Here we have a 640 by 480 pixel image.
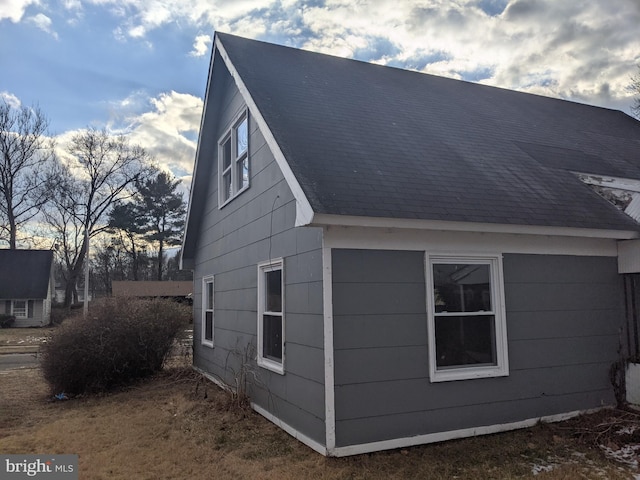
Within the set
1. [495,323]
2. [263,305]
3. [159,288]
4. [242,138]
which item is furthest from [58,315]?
[495,323]

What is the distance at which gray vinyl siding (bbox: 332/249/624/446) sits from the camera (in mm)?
5016

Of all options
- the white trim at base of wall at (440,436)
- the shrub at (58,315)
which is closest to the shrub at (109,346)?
the white trim at base of wall at (440,436)

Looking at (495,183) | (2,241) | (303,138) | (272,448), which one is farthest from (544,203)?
(2,241)

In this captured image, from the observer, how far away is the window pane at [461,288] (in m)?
5.59

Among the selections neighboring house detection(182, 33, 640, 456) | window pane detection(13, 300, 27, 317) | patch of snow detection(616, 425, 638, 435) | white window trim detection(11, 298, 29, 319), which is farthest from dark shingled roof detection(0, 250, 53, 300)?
patch of snow detection(616, 425, 638, 435)

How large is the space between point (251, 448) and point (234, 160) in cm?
515

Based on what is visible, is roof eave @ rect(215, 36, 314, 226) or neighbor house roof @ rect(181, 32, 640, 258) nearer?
roof eave @ rect(215, 36, 314, 226)

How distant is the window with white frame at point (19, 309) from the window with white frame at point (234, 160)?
3206 cm

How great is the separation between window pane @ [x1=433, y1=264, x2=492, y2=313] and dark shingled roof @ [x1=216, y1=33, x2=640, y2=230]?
71 centimetres

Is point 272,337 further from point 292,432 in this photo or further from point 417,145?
point 417,145

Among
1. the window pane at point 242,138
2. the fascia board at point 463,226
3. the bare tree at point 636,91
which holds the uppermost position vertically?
the bare tree at point 636,91

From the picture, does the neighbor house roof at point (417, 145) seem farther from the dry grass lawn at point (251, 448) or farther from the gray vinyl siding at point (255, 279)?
the dry grass lawn at point (251, 448)

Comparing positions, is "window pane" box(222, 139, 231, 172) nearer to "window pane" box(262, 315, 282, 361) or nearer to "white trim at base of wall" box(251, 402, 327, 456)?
"window pane" box(262, 315, 282, 361)

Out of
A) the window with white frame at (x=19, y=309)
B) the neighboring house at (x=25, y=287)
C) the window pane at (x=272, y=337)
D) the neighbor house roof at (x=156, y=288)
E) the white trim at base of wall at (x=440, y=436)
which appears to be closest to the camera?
the white trim at base of wall at (x=440, y=436)
